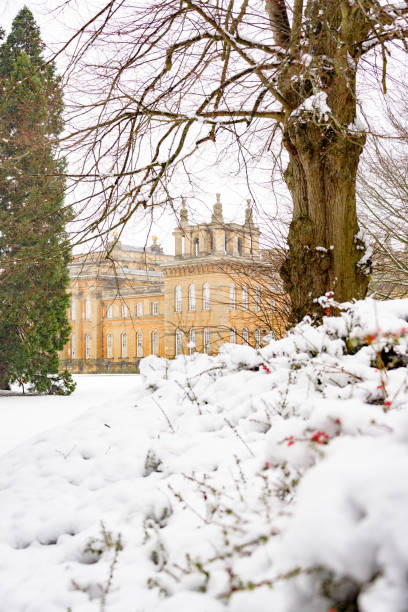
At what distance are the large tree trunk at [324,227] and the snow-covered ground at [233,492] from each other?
145 cm

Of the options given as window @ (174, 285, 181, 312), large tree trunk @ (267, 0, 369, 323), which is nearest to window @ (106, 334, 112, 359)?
window @ (174, 285, 181, 312)

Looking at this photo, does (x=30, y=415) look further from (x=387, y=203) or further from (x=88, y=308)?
(x=88, y=308)

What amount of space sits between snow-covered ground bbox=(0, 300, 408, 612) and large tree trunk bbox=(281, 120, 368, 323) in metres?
1.45

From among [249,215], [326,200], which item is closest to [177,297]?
[249,215]

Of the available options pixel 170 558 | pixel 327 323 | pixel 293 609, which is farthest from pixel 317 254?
pixel 293 609

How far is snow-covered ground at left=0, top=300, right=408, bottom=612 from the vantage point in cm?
150

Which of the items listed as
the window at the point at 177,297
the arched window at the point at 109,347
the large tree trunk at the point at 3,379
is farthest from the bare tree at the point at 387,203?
the arched window at the point at 109,347

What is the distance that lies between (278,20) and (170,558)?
220 inches

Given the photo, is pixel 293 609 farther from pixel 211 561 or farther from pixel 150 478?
pixel 150 478

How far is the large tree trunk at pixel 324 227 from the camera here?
645cm

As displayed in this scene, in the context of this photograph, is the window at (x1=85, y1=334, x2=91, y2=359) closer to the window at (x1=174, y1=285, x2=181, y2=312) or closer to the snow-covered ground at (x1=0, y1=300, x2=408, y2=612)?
the window at (x1=174, y1=285, x2=181, y2=312)

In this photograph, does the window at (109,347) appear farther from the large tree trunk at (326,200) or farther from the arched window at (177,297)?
the large tree trunk at (326,200)

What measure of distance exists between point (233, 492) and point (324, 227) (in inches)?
171

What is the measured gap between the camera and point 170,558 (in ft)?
8.13
